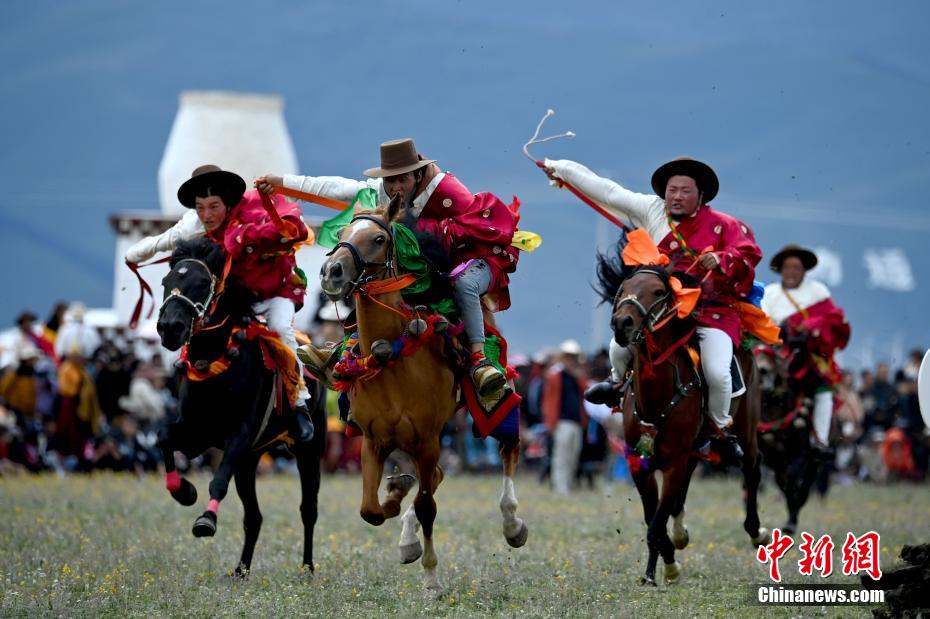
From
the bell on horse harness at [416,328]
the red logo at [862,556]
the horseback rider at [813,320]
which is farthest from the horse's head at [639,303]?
the horseback rider at [813,320]

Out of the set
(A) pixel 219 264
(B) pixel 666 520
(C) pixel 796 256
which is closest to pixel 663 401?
(B) pixel 666 520

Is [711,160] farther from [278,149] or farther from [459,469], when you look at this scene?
[459,469]

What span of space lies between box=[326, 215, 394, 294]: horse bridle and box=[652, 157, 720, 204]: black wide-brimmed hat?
8.73 feet

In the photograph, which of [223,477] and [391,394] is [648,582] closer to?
[391,394]

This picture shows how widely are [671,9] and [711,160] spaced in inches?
1239

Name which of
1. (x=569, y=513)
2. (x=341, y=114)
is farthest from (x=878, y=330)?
(x=341, y=114)

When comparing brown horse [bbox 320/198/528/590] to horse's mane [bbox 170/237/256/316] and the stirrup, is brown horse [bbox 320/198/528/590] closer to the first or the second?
the stirrup

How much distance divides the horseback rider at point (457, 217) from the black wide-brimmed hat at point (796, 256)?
5631 millimetres

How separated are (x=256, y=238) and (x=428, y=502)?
7.55 feet

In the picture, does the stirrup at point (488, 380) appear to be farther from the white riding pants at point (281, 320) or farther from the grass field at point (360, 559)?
the white riding pants at point (281, 320)

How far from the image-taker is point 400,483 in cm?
977

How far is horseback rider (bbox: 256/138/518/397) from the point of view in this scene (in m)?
9.41

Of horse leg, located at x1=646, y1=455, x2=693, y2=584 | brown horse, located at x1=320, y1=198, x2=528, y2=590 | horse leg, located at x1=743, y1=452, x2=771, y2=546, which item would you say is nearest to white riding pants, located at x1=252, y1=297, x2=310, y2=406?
brown horse, located at x1=320, y1=198, x2=528, y2=590

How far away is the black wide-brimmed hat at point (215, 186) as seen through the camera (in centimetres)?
1035
